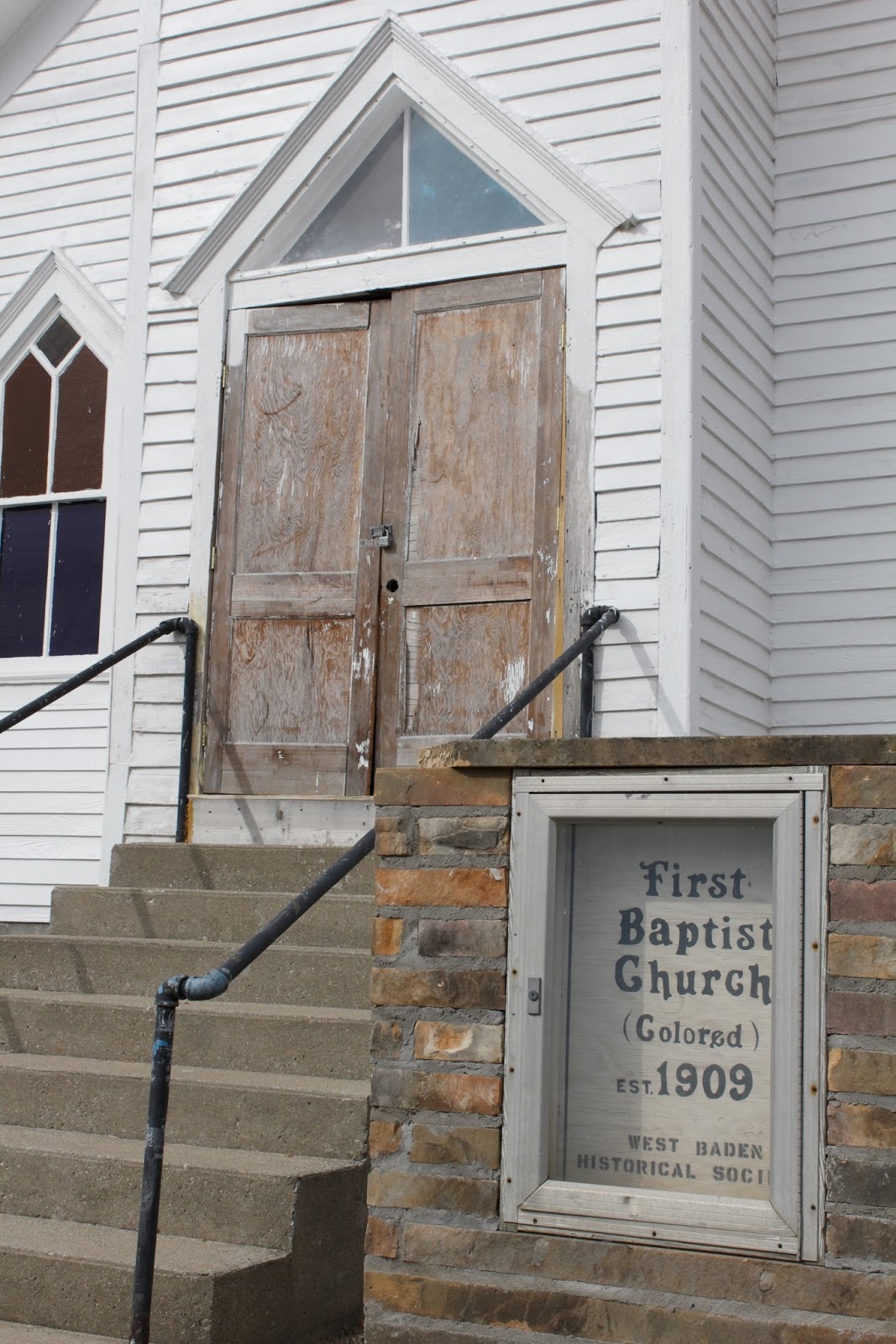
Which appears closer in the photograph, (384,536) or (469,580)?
(469,580)

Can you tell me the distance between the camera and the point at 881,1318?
3.01 meters

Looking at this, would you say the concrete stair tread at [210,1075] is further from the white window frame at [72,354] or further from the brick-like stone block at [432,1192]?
the white window frame at [72,354]

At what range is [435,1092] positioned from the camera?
3.47 meters

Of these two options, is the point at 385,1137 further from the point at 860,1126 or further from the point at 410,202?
the point at 410,202

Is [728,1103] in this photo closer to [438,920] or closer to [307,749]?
[438,920]

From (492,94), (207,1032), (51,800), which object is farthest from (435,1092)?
(492,94)

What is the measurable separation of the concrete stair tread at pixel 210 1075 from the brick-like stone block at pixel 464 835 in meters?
1.05

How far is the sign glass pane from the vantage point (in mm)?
3234

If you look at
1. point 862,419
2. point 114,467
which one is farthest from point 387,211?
point 862,419

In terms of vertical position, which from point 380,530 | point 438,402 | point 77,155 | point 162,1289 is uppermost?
point 77,155

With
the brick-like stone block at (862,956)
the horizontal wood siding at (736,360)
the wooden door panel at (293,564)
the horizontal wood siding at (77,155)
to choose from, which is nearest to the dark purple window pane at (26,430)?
the horizontal wood siding at (77,155)

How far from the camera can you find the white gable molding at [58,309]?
7.46 metres

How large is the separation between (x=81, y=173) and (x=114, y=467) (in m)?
1.50

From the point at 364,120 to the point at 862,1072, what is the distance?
4.95 metres
